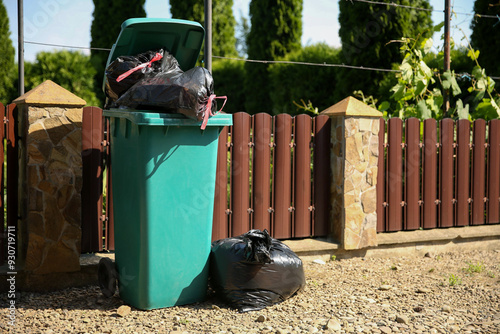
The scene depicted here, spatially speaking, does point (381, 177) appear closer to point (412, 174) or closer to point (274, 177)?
point (412, 174)

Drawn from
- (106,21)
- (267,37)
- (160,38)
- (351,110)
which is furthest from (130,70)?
(106,21)

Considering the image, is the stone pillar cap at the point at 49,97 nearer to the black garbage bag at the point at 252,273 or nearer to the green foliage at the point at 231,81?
the black garbage bag at the point at 252,273

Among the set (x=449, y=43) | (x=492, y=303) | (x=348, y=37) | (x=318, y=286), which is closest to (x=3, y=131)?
(x=318, y=286)

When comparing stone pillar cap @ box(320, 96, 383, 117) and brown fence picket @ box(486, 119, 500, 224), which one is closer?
stone pillar cap @ box(320, 96, 383, 117)

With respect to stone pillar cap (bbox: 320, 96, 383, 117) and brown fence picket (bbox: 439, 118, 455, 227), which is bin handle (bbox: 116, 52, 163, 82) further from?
brown fence picket (bbox: 439, 118, 455, 227)

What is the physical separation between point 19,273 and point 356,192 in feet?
10.2

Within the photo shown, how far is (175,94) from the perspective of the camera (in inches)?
143

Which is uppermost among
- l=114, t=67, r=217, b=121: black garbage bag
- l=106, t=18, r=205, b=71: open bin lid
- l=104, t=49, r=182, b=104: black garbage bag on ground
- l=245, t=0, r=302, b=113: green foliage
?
l=245, t=0, r=302, b=113: green foliage

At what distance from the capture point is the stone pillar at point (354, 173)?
527 centimetres

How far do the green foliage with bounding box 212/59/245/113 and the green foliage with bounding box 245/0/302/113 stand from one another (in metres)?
1.16

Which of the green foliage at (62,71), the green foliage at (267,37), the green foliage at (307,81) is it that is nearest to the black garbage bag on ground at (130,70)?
the green foliage at (307,81)

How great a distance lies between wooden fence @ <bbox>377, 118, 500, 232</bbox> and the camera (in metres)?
5.80

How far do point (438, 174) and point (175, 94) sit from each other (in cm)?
373

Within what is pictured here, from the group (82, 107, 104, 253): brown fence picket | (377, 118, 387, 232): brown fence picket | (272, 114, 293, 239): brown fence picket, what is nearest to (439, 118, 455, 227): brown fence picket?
(377, 118, 387, 232): brown fence picket
